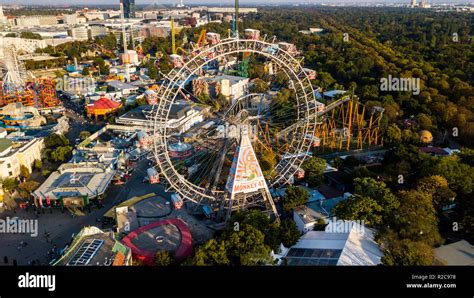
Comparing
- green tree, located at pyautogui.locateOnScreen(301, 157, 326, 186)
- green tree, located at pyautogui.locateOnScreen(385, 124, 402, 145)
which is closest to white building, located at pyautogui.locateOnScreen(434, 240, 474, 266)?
green tree, located at pyautogui.locateOnScreen(301, 157, 326, 186)

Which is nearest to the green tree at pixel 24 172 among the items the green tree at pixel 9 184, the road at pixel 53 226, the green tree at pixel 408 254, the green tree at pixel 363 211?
the green tree at pixel 9 184

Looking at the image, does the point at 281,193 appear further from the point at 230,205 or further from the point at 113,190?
the point at 113,190

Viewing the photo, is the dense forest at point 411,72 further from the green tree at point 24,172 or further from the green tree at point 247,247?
the green tree at point 24,172

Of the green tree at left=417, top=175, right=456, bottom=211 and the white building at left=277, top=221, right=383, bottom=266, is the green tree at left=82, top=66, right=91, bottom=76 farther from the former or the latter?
the green tree at left=417, top=175, right=456, bottom=211

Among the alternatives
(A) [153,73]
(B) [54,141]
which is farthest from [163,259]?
(A) [153,73]

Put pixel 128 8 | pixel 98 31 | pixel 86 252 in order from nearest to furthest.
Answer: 1. pixel 86 252
2. pixel 98 31
3. pixel 128 8

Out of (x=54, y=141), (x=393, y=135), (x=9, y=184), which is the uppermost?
(x=393, y=135)

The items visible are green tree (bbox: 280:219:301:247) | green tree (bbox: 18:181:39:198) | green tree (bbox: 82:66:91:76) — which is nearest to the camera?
green tree (bbox: 280:219:301:247)

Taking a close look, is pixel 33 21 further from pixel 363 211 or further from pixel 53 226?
pixel 363 211
